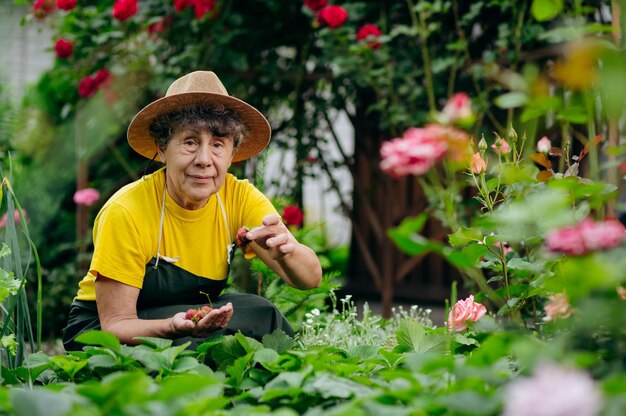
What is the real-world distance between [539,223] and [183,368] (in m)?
0.79

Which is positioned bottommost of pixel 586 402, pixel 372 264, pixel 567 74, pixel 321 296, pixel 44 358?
pixel 372 264

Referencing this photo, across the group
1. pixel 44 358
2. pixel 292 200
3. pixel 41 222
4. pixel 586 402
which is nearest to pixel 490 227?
pixel 586 402

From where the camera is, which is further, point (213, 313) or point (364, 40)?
point (364, 40)

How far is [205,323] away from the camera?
2.02m

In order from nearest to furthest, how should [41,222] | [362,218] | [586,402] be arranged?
[586,402] → [41,222] → [362,218]

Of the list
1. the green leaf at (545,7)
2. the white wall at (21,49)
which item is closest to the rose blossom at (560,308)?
the green leaf at (545,7)

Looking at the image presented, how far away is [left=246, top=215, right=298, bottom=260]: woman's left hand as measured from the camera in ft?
7.14

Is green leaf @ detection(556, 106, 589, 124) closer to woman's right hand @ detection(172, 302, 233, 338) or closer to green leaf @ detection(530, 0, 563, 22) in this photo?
green leaf @ detection(530, 0, 563, 22)

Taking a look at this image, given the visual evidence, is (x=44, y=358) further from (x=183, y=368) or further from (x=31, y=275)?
(x=31, y=275)

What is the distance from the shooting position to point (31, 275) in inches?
175

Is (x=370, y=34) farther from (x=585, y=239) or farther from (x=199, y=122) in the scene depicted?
(x=585, y=239)

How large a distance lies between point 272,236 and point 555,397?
129cm

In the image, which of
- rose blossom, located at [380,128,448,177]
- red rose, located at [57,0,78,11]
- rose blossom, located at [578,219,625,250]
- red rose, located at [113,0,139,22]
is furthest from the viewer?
red rose, located at [113,0,139,22]

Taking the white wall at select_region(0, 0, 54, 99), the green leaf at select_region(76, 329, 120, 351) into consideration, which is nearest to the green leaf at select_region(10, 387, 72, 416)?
the green leaf at select_region(76, 329, 120, 351)
